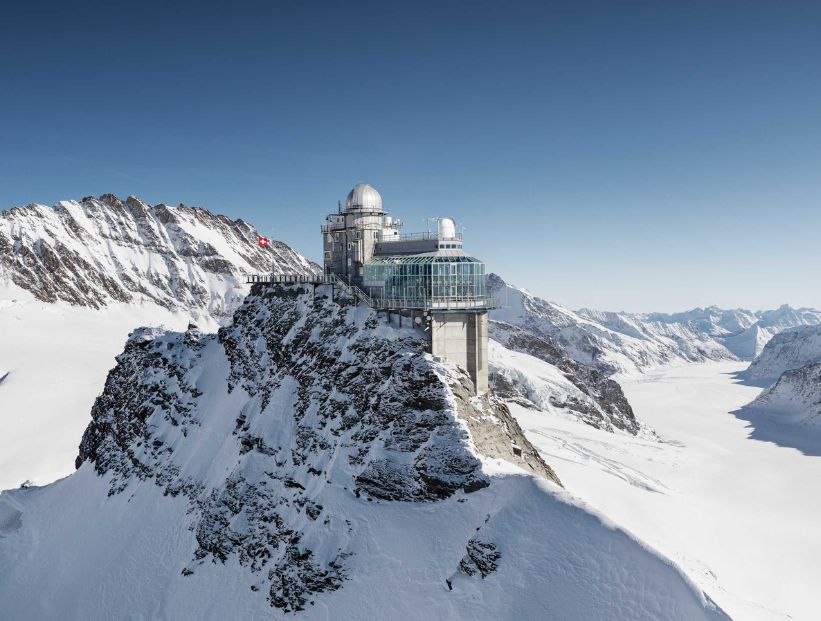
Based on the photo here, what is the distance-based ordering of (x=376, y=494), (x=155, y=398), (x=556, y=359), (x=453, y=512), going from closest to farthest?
(x=453, y=512), (x=376, y=494), (x=155, y=398), (x=556, y=359)

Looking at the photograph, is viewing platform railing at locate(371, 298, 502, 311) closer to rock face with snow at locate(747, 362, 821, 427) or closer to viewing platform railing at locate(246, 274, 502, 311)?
viewing platform railing at locate(246, 274, 502, 311)

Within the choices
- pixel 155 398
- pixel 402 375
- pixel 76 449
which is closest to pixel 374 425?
pixel 402 375

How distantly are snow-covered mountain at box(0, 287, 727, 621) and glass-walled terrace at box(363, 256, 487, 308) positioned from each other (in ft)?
9.56

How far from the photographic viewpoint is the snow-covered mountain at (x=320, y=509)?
30656 millimetres

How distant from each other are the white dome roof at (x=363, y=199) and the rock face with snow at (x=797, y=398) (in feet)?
514

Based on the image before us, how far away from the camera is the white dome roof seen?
56.9 metres

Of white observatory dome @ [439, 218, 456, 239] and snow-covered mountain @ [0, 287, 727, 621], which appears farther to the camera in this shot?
white observatory dome @ [439, 218, 456, 239]

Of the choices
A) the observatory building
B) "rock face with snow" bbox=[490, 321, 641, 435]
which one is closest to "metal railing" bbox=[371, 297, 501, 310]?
the observatory building

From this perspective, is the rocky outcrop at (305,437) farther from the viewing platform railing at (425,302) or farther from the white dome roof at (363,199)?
the white dome roof at (363,199)

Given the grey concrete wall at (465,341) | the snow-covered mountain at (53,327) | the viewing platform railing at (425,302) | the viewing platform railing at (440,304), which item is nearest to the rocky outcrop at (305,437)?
the viewing platform railing at (425,302)

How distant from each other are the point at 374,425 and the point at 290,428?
11.7 meters

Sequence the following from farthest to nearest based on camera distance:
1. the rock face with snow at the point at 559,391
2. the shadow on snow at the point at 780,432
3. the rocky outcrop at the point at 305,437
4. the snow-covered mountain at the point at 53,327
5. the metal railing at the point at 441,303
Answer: the rock face with snow at the point at 559,391 → the shadow on snow at the point at 780,432 → the snow-covered mountain at the point at 53,327 → the metal railing at the point at 441,303 → the rocky outcrop at the point at 305,437

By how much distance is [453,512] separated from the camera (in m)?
35.5

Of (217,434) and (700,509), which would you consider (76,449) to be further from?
(700,509)
